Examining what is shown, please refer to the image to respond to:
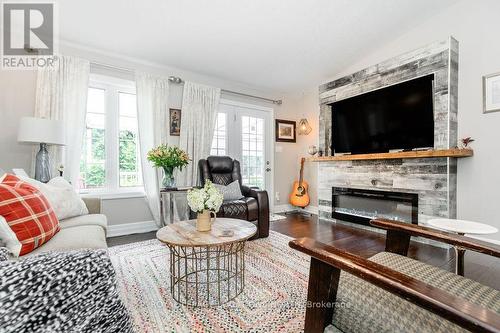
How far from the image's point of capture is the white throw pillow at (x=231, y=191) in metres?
3.09

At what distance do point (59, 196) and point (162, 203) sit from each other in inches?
50.9

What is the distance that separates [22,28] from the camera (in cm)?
262

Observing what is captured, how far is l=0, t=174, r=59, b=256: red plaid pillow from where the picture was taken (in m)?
1.17

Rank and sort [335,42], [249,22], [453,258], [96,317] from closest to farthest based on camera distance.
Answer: [96,317] → [453,258] → [249,22] → [335,42]

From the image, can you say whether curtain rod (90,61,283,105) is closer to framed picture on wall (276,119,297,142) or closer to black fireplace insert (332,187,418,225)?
framed picture on wall (276,119,297,142)

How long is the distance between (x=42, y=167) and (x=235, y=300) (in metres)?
Result: 2.36

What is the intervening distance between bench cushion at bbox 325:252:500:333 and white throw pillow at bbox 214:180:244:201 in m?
2.16

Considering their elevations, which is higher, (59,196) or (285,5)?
(285,5)

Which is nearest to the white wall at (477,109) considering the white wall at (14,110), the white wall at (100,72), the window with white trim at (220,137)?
the white wall at (100,72)

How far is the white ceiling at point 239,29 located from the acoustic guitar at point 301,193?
2.11m

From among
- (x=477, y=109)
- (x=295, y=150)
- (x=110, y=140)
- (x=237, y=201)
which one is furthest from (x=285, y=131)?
(x=110, y=140)

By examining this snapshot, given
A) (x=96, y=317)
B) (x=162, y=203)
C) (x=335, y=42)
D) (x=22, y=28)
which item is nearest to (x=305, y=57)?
(x=335, y=42)

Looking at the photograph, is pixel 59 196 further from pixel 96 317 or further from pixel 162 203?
pixel 96 317

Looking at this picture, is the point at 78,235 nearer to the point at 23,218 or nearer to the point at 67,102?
the point at 23,218
